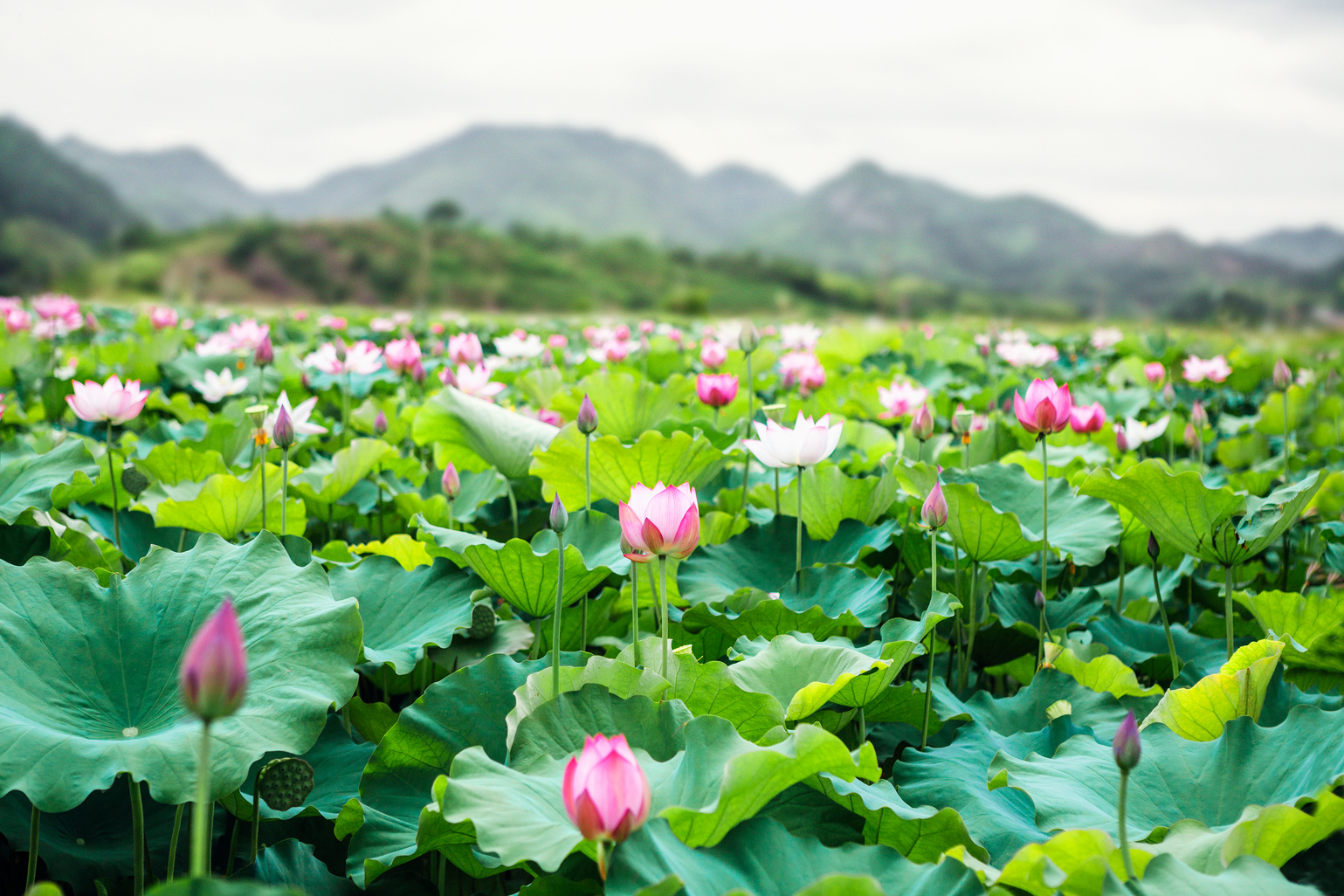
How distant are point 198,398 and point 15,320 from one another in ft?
3.71

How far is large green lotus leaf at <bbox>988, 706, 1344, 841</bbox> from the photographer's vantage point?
0.89m

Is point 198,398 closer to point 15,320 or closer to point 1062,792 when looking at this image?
point 15,320

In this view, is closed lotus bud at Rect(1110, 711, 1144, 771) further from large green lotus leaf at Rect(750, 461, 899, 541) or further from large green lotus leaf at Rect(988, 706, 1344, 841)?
large green lotus leaf at Rect(750, 461, 899, 541)

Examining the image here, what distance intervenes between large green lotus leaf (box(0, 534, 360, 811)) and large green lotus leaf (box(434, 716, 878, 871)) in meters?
0.23

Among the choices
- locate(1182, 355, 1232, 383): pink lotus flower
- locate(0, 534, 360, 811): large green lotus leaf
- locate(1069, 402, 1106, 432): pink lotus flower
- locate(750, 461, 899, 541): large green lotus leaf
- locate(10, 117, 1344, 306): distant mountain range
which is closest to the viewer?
locate(0, 534, 360, 811): large green lotus leaf

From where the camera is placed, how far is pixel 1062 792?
92 centimetres

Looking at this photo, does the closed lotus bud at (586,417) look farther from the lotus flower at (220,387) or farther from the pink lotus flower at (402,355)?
the lotus flower at (220,387)

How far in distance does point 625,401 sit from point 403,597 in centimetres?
97

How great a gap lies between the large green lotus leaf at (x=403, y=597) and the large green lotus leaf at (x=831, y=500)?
646 mm

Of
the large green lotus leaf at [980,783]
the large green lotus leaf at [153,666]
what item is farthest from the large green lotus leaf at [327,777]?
the large green lotus leaf at [980,783]

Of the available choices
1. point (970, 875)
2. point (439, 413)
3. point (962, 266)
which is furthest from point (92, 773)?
point (962, 266)

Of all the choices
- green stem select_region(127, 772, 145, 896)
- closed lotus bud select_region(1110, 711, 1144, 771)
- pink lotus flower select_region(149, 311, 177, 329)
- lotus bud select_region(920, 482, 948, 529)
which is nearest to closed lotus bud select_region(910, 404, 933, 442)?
lotus bud select_region(920, 482, 948, 529)

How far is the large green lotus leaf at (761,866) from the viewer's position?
2.19ft

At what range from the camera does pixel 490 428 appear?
1768 millimetres
